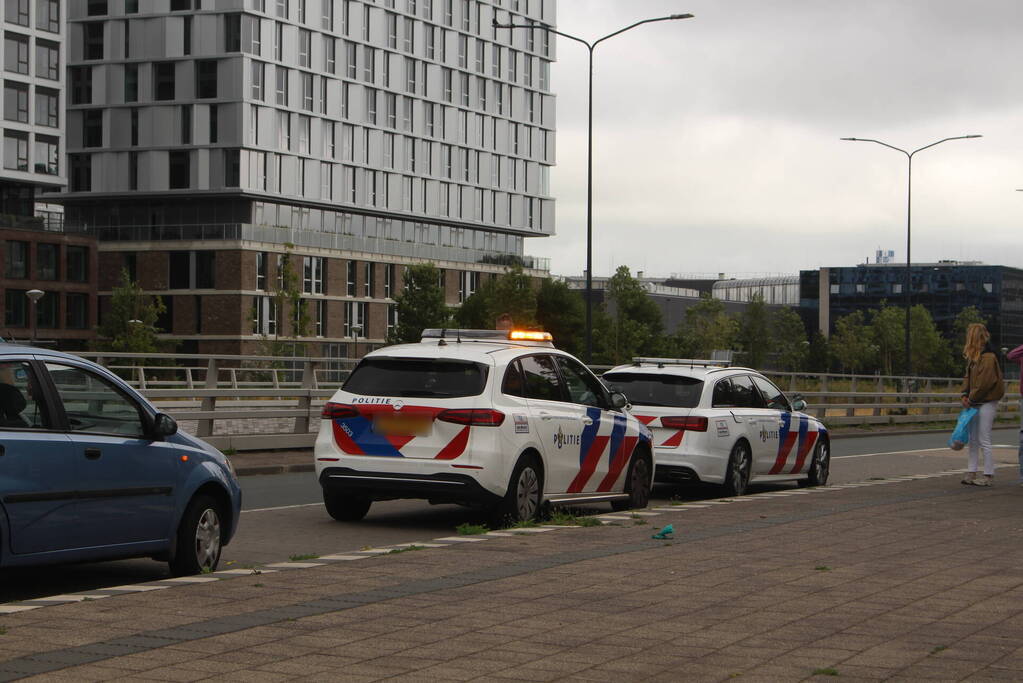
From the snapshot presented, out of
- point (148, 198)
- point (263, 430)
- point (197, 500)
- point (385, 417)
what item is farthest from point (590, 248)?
point (148, 198)

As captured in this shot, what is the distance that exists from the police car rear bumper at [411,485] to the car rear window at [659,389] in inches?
179

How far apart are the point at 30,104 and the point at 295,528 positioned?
71881mm

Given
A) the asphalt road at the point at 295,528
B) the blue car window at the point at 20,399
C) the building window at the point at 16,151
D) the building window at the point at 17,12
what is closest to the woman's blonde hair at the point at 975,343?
the asphalt road at the point at 295,528

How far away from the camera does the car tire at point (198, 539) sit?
9664mm

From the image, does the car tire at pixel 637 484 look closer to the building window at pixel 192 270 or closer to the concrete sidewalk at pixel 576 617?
the concrete sidewalk at pixel 576 617

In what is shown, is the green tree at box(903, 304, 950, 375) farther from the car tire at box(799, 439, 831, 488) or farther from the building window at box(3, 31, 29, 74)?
the car tire at box(799, 439, 831, 488)

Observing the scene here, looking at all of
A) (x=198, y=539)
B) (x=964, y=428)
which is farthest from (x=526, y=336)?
(x=964, y=428)

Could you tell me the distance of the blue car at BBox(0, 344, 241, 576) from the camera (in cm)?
834

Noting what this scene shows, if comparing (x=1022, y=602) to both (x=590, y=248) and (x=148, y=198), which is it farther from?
(x=148, y=198)

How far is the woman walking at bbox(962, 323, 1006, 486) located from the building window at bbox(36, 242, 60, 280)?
71.3 meters

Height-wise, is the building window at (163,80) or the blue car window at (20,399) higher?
the building window at (163,80)

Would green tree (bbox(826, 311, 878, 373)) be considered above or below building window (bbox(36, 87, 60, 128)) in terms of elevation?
below

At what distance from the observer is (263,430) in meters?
33.6

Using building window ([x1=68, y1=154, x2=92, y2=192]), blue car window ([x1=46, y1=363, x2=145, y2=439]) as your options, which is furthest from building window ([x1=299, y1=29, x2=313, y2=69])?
blue car window ([x1=46, y1=363, x2=145, y2=439])
